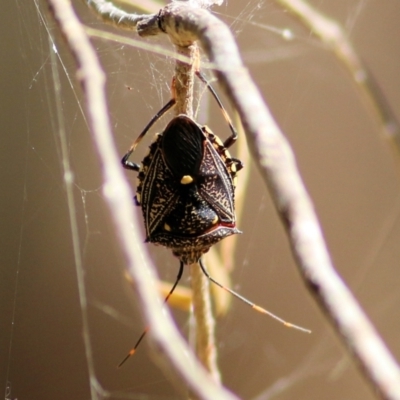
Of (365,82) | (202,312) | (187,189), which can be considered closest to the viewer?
(365,82)

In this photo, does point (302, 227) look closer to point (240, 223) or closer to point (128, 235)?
point (128, 235)

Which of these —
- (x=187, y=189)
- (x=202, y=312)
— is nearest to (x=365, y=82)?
(x=187, y=189)

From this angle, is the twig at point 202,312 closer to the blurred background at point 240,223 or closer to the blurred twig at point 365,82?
the blurred twig at point 365,82

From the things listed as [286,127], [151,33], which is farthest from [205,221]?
[286,127]

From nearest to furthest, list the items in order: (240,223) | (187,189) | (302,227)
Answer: (302,227) → (187,189) → (240,223)

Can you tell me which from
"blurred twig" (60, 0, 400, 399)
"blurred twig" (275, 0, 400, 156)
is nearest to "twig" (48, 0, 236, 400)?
"blurred twig" (60, 0, 400, 399)

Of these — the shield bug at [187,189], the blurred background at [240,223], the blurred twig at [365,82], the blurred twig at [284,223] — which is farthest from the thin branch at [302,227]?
the blurred background at [240,223]
